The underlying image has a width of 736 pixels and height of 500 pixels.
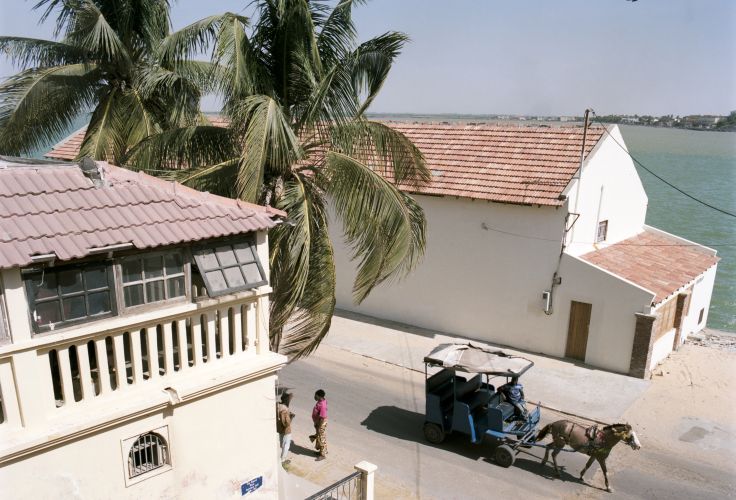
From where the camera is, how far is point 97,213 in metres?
5.57

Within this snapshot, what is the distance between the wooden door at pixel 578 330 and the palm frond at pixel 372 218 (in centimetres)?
751

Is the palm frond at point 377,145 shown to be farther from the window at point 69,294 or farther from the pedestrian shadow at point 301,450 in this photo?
the pedestrian shadow at point 301,450

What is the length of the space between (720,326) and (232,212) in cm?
2329

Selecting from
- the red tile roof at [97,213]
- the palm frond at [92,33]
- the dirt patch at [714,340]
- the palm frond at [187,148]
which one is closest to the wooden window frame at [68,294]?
the red tile roof at [97,213]

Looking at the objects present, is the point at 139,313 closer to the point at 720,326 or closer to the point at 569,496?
the point at 569,496

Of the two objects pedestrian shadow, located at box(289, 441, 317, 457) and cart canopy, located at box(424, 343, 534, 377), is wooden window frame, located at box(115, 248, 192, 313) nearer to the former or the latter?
cart canopy, located at box(424, 343, 534, 377)

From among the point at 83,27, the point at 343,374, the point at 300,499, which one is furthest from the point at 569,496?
the point at 83,27

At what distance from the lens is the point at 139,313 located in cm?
564

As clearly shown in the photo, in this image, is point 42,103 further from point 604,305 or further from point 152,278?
point 604,305

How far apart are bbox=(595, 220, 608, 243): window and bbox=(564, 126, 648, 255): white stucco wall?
149 millimetres

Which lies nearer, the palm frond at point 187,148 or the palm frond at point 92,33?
the palm frond at point 187,148

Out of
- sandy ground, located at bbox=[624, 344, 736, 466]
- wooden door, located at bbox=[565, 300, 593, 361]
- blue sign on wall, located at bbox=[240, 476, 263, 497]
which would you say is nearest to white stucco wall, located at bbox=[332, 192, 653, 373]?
wooden door, located at bbox=[565, 300, 593, 361]

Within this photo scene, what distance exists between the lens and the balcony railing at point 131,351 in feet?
16.5

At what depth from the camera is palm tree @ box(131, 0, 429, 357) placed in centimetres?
814
